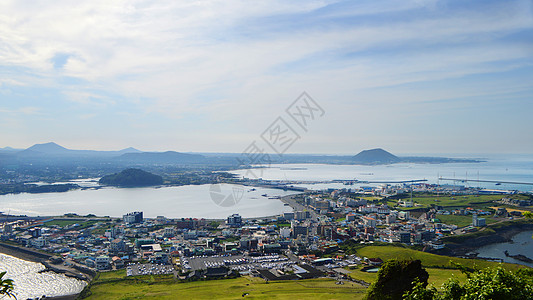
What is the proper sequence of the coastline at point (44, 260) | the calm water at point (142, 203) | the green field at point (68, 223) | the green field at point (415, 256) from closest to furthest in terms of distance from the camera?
the coastline at point (44, 260) → the green field at point (415, 256) → the green field at point (68, 223) → the calm water at point (142, 203)

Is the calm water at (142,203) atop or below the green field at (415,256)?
atop

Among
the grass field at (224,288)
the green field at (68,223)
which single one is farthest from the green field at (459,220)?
the green field at (68,223)

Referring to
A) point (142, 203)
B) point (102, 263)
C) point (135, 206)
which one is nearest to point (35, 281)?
point (102, 263)

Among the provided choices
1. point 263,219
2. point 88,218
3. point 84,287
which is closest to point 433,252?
point 263,219

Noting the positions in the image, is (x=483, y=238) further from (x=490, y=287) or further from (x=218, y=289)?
(x=490, y=287)

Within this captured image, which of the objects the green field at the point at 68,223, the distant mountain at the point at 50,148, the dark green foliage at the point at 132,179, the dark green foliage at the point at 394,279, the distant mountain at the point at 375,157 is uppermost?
the distant mountain at the point at 50,148

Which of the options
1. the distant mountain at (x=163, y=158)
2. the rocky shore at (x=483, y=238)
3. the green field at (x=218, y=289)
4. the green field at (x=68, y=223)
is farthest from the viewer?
the distant mountain at (x=163, y=158)

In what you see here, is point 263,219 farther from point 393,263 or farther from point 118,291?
point 393,263

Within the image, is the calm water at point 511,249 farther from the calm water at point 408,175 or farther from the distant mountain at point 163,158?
the distant mountain at point 163,158
